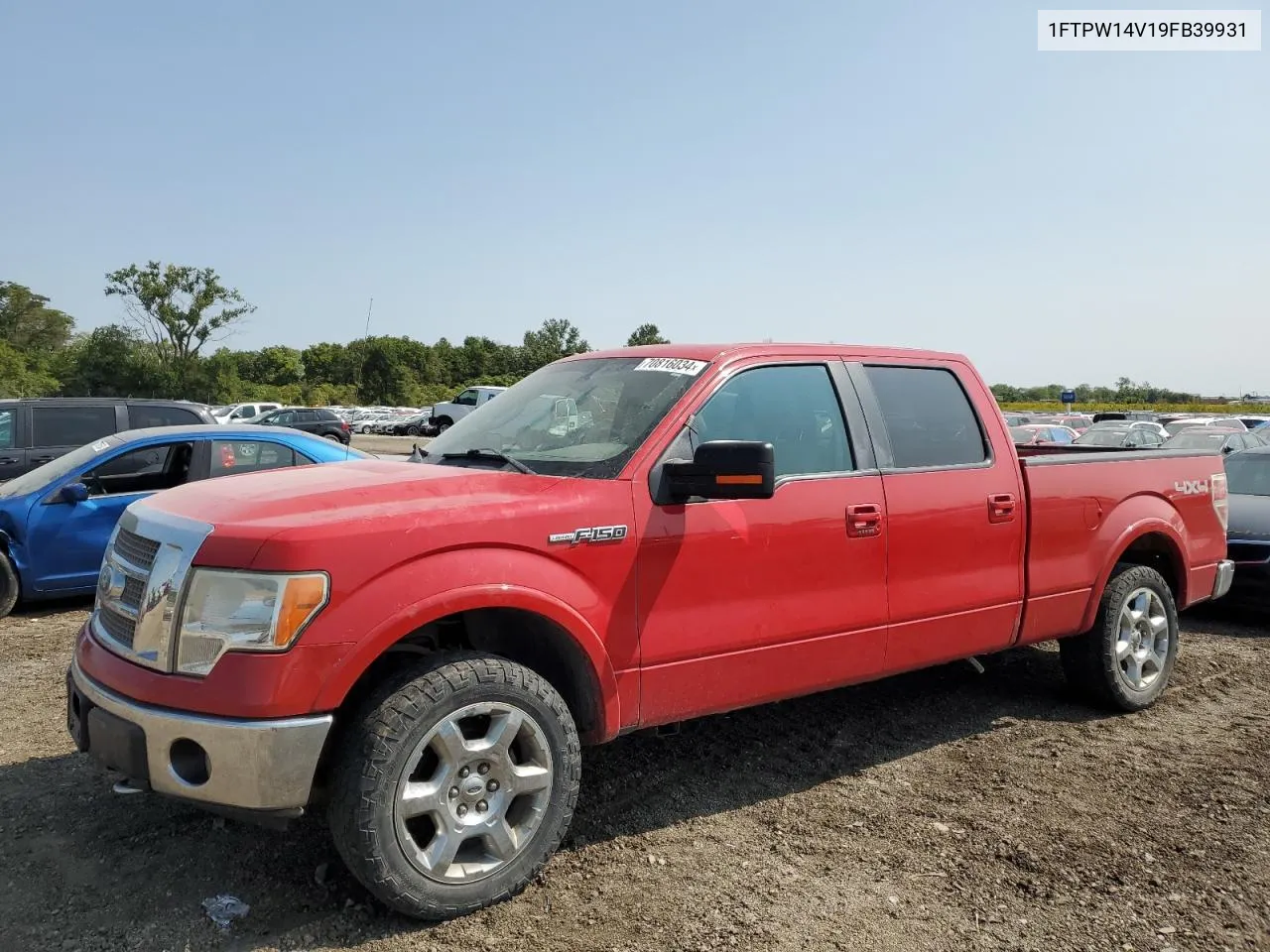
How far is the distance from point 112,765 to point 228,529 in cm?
85

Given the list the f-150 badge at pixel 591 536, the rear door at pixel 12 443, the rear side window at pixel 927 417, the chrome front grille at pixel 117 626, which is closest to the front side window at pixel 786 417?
the rear side window at pixel 927 417

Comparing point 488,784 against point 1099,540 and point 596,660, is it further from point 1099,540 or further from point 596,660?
point 1099,540

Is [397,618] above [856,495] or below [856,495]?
below

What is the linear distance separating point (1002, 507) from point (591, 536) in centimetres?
224

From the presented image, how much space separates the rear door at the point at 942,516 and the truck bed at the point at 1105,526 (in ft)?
0.50

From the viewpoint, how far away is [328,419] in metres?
35.8

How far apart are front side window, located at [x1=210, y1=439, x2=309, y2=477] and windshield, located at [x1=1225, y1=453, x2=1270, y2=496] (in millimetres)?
8515

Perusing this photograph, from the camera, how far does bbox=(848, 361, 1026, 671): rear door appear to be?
4168 mm

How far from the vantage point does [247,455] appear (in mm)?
7934

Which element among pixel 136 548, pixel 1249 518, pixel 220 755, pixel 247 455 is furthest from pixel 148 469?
pixel 1249 518

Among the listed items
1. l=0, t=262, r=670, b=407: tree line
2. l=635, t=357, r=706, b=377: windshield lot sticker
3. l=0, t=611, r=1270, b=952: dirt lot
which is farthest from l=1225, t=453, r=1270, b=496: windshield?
l=0, t=262, r=670, b=407: tree line

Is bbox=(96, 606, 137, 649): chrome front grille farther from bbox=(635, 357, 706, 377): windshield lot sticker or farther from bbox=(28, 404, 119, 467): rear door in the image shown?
bbox=(28, 404, 119, 467): rear door

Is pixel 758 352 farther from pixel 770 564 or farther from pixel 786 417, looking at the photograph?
pixel 770 564

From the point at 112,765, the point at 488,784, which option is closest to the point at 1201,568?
the point at 488,784
